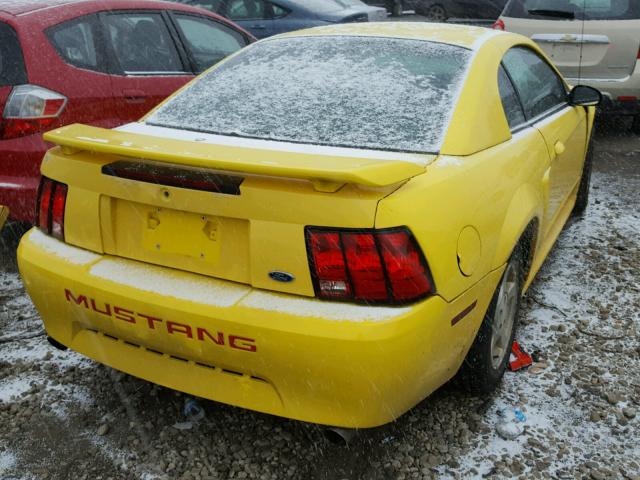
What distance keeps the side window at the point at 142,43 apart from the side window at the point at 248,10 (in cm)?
405

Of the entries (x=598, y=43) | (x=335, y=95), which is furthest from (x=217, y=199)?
(x=598, y=43)

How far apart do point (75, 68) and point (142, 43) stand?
0.74 meters

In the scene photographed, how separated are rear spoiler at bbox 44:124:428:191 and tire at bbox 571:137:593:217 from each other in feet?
9.31

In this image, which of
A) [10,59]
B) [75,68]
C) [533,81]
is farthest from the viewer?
[75,68]

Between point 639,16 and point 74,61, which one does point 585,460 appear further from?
point 639,16

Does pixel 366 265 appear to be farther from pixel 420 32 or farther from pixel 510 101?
pixel 420 32

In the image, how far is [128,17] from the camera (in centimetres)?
461

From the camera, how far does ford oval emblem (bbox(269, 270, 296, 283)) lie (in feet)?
6.59

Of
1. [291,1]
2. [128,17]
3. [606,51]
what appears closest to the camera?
[128,17]

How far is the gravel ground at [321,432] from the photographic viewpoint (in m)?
2.38

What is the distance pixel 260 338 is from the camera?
1.99m

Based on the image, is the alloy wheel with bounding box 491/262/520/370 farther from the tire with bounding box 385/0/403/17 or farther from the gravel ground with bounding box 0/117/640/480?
the tire with bounding box 385/0/403/17

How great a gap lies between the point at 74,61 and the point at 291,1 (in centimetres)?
505

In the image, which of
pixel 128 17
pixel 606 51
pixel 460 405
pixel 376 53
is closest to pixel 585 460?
pixel 460 405
